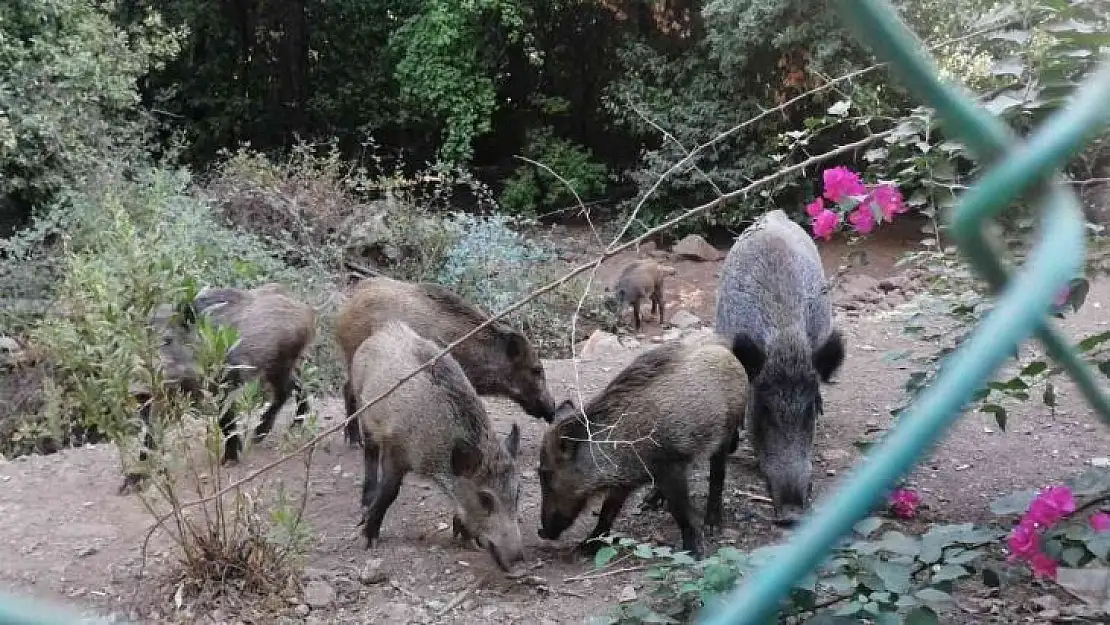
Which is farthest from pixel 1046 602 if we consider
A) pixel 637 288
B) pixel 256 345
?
pixel 637 288

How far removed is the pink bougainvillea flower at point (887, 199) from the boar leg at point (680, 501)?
1.54 m

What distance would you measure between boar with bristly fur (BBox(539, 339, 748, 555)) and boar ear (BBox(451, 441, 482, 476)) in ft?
1.00

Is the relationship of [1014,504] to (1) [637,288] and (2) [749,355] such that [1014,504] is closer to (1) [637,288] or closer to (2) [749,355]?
(2) [749,355]

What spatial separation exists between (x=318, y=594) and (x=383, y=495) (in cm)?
57

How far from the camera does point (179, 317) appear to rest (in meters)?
4.41

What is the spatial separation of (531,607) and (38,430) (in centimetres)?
412

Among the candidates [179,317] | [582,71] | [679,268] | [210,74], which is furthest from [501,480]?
[210,74]

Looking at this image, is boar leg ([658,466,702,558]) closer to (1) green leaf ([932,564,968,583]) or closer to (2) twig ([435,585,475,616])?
(2) twig ([435,585,475,616])

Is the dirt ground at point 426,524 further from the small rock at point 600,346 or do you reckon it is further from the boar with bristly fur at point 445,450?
the small rock at point 600,346

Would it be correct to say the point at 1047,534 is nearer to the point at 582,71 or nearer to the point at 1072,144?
the point at 1072,144

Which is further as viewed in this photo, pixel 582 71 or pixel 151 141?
pixel 582 71

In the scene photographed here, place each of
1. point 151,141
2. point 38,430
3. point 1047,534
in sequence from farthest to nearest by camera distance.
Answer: point 151,141
point 38,430
point 1047,534

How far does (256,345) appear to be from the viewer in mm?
5379

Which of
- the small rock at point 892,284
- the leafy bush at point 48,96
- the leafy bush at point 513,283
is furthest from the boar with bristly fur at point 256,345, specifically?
the small rock at point 892,284
